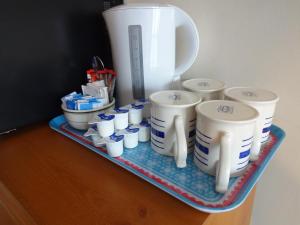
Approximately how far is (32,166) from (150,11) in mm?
427

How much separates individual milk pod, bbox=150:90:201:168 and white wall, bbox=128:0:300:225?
0.24 m

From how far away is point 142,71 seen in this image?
0.57 m

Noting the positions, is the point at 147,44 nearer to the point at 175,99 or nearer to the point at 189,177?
the point at 175,99

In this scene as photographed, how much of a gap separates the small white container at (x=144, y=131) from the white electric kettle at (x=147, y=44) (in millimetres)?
116

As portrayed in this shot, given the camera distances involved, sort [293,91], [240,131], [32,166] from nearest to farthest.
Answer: [240,131] < [32,166] < [293,91]

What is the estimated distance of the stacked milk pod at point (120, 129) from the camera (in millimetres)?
446

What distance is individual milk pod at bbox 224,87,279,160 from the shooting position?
1.40 feet

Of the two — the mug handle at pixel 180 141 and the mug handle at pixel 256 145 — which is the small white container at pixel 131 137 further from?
the mug handle at pixel 256 145

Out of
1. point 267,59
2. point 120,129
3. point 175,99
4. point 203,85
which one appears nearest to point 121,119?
point 120,129

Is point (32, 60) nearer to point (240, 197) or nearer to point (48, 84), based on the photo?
point (48, 84)

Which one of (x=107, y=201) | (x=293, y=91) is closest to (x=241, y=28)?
(x=293, y=91)

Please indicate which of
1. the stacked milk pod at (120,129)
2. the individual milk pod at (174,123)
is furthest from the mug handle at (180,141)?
the stacked milk pod at (120,129)

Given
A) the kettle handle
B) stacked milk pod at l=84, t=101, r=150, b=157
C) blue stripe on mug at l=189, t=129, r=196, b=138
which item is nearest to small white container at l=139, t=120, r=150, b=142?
stacked milk pod at l=84, t=101, r=150, b=157

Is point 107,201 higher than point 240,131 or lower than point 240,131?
lower
